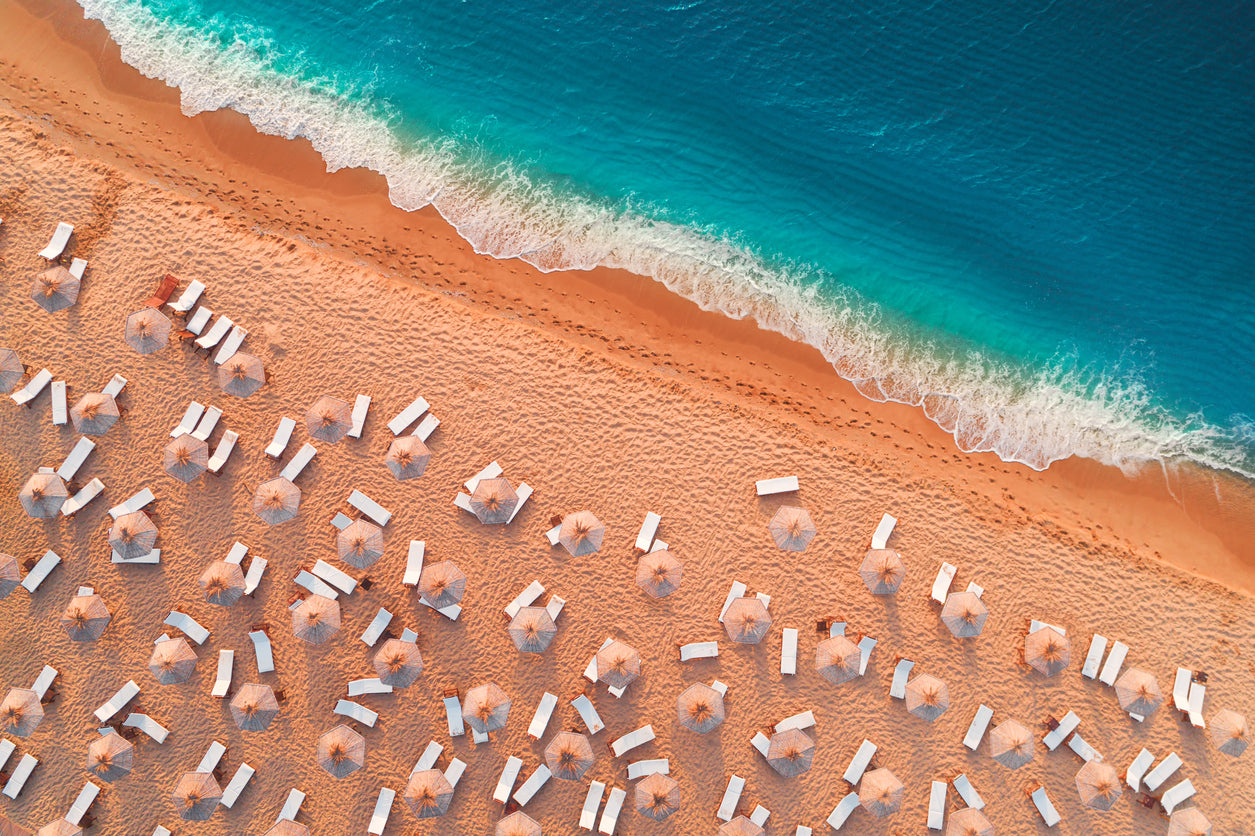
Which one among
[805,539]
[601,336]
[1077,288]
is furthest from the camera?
[1077,288]

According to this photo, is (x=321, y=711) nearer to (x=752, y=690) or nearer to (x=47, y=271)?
(x=752, y=690)

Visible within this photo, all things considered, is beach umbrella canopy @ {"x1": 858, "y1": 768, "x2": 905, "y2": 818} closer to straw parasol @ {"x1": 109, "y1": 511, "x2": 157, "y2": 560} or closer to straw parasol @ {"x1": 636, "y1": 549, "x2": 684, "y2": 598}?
straw parasol @ {"x1": 636, "y1": 549, "x2": 684, "y2": 598}

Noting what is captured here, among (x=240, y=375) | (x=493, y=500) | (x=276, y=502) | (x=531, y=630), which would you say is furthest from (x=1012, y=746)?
(x=240, y=375)

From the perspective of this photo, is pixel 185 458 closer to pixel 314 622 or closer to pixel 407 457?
pixel 314 622

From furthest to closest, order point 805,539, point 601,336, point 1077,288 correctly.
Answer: point 1077,288 < point 601,336 < point 805,539

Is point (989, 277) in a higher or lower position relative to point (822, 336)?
higher

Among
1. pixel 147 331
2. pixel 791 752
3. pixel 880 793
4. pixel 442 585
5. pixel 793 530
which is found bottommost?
pixel 442 585

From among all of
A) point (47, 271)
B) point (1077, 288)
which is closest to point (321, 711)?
point (47, 271)

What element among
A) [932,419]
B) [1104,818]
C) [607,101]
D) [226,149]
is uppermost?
[607,101]
